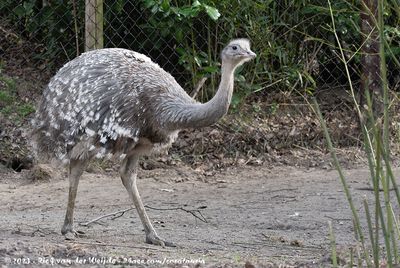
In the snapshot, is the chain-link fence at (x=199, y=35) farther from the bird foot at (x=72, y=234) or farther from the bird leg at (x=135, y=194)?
the bird foot at (x=72, y=234)

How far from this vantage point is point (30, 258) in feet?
15.7

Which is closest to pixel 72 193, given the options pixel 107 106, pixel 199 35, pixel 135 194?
pixel 135 194

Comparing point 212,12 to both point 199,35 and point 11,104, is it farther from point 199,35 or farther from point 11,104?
point 11,104

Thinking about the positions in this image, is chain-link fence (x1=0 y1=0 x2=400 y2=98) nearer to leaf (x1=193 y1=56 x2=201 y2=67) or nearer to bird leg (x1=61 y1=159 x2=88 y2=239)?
leaf (x1=193 y1=56 x2=201 y2=67)

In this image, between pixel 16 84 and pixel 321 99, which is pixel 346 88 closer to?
pixel 321 99

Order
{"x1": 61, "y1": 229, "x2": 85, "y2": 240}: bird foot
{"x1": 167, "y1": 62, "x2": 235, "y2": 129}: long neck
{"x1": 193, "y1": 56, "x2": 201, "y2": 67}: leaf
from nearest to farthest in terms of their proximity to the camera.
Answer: {"x1": 167, "y1": 62, "x2": 235, "y2": 129}: long neck < {"x1": 61, "y1": 229, "x2": 85, "y2": 240}: bird foot < {"x1": 193, "y1": 56, "x2": 201, "y2": 67}: leaf

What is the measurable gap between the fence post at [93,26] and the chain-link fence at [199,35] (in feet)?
0.48

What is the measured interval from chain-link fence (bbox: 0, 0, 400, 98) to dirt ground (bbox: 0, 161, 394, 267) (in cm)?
106

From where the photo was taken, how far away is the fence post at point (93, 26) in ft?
26.8

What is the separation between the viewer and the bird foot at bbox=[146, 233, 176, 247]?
19.6 ft

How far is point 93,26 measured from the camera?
8.17 m

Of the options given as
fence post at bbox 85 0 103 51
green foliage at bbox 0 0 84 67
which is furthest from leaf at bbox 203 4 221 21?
green foliage at bbox 0 0 84 67

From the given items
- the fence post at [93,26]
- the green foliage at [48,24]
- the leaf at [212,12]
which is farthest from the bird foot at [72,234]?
the green foliage at [48,24]

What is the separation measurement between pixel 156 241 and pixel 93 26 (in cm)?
277
